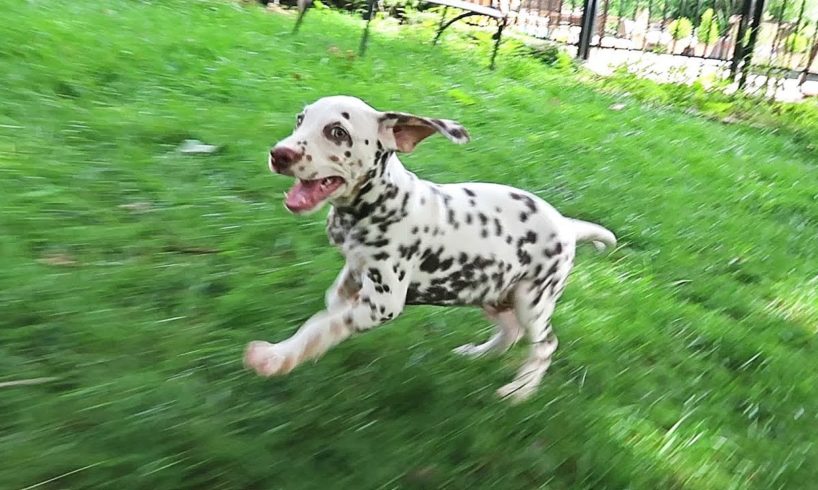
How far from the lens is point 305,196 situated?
2982 millimetres

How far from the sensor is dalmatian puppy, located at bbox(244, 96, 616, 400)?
9.80 feet

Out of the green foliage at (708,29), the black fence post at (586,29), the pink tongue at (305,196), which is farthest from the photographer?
→ the black fence post at (586,29)

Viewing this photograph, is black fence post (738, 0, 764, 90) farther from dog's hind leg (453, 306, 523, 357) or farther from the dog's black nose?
the dog's black nose

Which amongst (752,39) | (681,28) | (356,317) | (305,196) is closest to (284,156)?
(305,196)

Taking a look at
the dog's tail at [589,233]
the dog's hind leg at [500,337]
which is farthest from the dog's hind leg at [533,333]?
the dog's tail at [589,233]

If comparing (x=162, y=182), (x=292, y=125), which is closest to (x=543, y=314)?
(x=162, y=182)

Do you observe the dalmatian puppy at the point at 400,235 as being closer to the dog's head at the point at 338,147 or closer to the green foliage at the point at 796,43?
the dog's head at the point at 338,147

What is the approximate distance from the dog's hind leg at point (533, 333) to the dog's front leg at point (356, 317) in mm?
620

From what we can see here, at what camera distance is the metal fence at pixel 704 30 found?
12.0 m

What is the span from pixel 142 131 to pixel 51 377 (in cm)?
282

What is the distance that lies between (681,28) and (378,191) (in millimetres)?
11395

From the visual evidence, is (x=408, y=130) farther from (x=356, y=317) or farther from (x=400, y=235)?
(x=356, y=317)

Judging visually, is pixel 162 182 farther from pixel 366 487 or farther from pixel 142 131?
pixel 366 487

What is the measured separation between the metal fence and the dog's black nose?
33.1 feet
